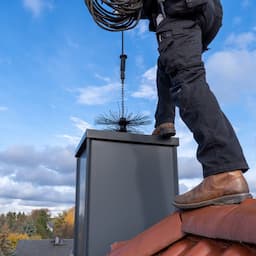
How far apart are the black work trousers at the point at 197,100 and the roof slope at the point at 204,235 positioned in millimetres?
126

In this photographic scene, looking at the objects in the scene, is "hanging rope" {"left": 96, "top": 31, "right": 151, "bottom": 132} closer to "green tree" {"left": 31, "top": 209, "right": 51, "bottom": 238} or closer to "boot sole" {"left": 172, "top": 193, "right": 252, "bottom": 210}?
"boot sole" {"left": 172, "top": 193, "right": 252, "bottom": 210}

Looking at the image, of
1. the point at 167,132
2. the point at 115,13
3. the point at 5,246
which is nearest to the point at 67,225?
the point at 167,132

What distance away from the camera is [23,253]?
245 inches

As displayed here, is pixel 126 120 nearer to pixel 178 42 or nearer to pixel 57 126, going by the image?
pixel 178 42

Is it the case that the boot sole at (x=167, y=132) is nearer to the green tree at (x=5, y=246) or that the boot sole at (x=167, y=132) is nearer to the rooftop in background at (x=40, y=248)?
the rooftop in background at (x=40, y=248)

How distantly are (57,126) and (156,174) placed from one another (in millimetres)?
5096

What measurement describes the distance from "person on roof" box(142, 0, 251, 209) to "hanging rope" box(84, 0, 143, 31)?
22 centimetres

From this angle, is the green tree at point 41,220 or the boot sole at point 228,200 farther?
the green tree at point 41,220

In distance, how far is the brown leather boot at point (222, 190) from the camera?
2.44 feet

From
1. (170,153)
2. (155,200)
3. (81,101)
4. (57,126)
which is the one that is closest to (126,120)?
(170,153)

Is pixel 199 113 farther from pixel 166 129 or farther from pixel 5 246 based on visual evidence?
pixel 5 246

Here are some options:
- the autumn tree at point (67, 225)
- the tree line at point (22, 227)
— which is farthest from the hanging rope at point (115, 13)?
the tree line at point (22, 227)

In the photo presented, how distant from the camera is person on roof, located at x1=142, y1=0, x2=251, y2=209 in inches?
30.0

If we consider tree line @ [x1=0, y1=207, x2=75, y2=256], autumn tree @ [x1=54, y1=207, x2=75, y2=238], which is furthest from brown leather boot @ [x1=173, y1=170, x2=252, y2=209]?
tree line @ [x1=0, y1=207, x2=75, y2=256]
